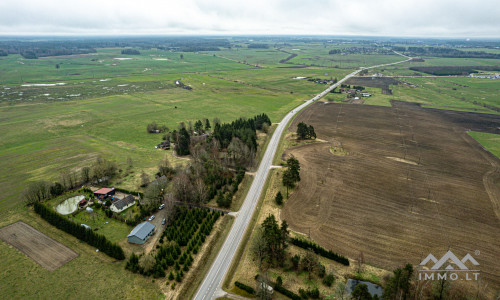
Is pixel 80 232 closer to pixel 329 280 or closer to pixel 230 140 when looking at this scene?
pixel 329 280

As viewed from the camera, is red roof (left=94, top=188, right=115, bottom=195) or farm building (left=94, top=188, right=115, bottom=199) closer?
farm building (left=94, top=188, right=115, bottom=199)

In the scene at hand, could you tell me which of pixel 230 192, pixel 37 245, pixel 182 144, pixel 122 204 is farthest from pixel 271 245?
pixel 182 144

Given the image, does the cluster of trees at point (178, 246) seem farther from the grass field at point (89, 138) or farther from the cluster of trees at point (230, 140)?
the cluster of trees at point (230, 140)

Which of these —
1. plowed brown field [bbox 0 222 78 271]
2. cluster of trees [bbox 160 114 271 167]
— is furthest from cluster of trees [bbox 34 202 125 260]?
cluster of trees [bbox 160 114 271 167]

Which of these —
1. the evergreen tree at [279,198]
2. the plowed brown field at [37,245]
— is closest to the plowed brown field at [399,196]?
the evergreen tree at [279,198]

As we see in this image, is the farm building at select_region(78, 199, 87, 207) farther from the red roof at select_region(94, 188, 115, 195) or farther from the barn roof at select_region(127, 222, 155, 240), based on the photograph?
the barn roof at select_region(127, 222, 155, 240)

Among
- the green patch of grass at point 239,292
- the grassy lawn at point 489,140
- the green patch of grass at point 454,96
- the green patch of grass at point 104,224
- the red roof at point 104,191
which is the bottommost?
the green patch of grass at point 239,292
